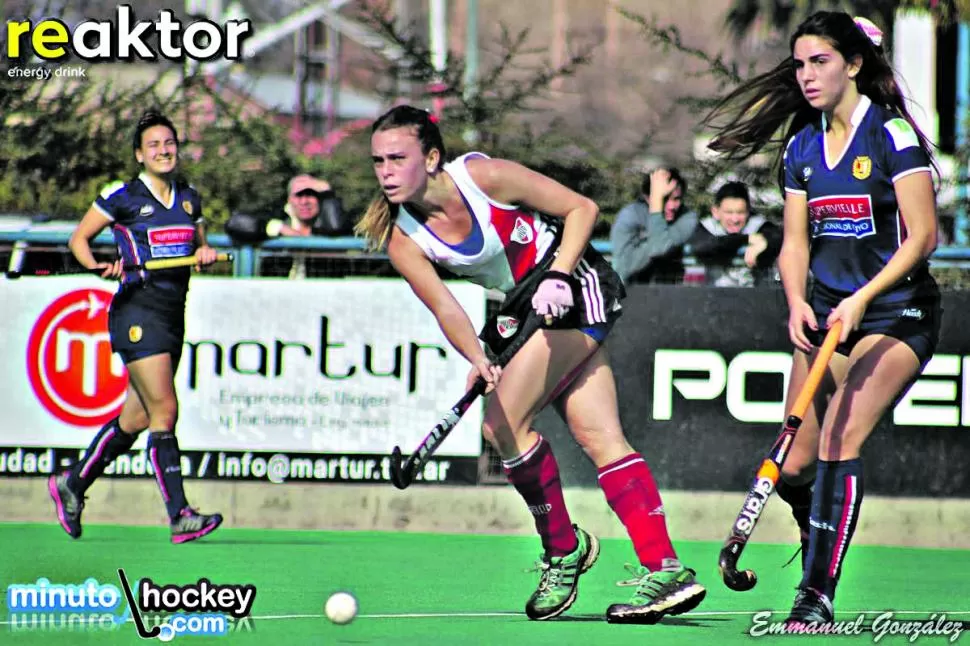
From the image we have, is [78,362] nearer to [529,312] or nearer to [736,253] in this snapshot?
[736,253]

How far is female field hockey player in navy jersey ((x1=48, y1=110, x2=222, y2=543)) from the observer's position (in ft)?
30.6

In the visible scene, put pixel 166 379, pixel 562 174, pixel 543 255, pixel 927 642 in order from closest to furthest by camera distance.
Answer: pixel 927 642 < pixel 543 255 < pixel 166 379 < pixel 562 174

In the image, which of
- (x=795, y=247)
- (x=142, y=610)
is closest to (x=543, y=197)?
(x=795, y=247)

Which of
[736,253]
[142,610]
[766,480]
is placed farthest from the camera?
[736,253]

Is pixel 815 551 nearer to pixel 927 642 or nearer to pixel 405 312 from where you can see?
pixel 927 642

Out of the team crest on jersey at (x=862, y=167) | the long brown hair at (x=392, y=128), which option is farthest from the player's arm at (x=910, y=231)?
the long brown hair at (x=392, y=128)

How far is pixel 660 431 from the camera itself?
9.82 metres

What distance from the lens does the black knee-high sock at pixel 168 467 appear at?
930 cm

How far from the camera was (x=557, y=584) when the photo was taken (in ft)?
22.0

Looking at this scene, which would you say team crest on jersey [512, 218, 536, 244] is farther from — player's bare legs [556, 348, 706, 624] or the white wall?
the white wall

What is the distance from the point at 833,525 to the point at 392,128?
2077mm

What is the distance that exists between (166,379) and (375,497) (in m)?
1.39

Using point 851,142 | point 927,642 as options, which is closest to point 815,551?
point 927,642

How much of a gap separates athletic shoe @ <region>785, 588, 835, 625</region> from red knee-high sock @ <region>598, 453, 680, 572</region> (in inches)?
20.4
